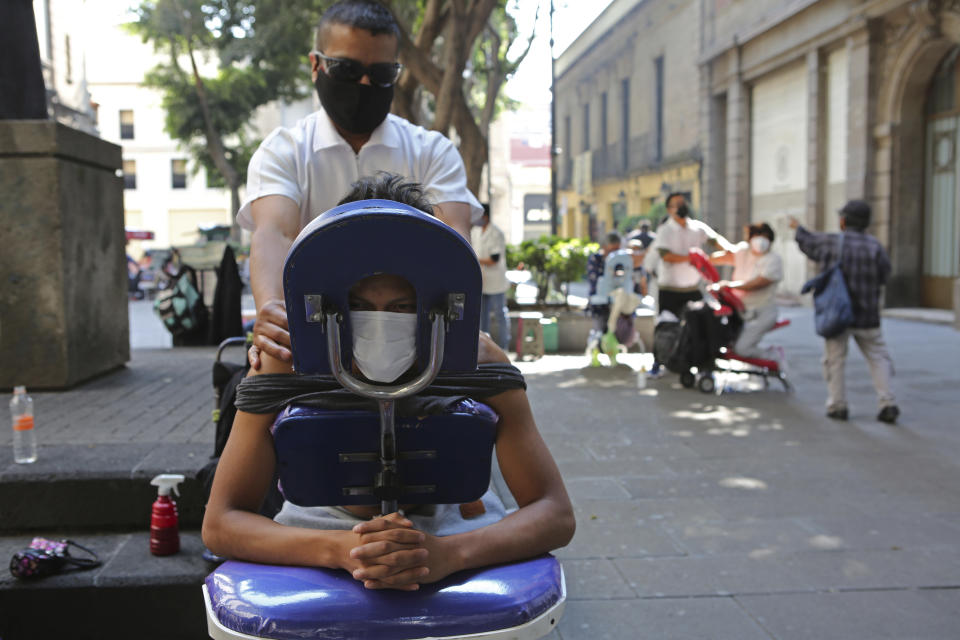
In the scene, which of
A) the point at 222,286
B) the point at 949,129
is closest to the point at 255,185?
the point at 222,286

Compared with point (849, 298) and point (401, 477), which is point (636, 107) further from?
point (401, 477)

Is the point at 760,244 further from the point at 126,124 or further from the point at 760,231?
the point at 126,124

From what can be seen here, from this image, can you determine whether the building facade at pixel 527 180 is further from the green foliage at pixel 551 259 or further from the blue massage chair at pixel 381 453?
the blue massage chair at pixel 381 453

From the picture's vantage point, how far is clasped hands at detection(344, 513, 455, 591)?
186cm

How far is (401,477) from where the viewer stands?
6.77 ft

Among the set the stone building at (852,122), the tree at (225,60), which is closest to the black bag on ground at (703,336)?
the stone building at (852,122)

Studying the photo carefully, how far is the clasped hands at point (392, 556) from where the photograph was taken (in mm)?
1861

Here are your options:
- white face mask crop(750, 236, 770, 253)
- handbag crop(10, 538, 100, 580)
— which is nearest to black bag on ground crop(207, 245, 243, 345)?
white face mask crop(750, 236, 770, 253)

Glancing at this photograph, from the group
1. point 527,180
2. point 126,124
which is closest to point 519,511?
point 126,124

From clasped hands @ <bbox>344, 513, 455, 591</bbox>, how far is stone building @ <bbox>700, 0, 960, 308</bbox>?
15.6 metres

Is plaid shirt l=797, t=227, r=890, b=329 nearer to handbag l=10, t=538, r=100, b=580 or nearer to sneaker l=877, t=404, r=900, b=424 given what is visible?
sneaker l=877, t=404, r=900, b=424

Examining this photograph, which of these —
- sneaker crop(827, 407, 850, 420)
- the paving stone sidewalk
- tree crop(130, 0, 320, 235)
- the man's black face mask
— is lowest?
the paving stone sidewalk

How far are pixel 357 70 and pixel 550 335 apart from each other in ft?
36.2

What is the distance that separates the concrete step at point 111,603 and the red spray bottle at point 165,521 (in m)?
0.08
